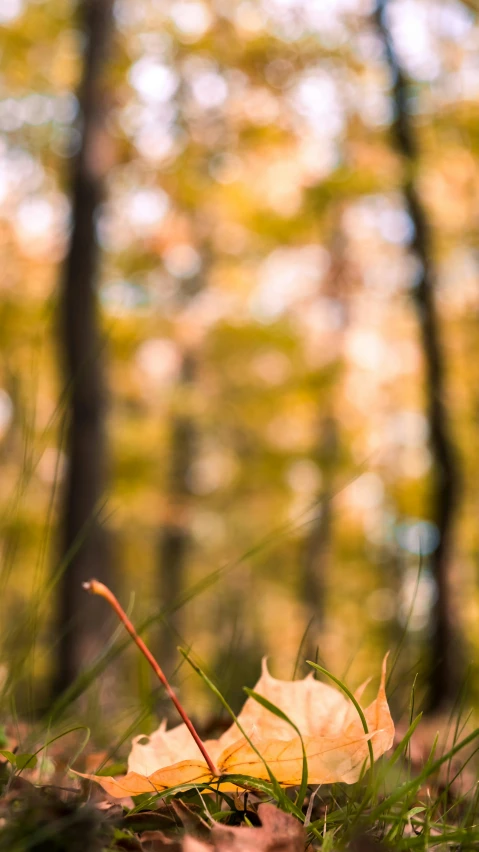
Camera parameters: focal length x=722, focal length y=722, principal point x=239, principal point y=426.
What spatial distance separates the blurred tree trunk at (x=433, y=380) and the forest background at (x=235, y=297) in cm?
2

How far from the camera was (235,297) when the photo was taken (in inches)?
423

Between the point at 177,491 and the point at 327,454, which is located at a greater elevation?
the point at 327,454

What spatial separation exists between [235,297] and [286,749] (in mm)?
10327

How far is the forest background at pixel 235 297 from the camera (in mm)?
5582

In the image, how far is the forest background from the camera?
5.58m

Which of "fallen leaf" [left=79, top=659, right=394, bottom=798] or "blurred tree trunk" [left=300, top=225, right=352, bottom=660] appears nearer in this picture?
"fallen leaf" [left=79, top=659, right=394, bottom=798]

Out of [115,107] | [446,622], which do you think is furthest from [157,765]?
[115,107]

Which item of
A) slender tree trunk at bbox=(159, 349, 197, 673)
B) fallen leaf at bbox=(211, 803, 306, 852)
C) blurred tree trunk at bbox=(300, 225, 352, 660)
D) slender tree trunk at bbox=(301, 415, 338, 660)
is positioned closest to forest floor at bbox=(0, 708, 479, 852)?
fallen leaf at bbox=(211, 803, 306, 852)

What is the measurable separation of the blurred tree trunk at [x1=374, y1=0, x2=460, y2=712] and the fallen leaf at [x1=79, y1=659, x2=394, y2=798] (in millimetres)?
4824

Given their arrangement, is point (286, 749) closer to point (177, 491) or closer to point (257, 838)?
point (257, 838)

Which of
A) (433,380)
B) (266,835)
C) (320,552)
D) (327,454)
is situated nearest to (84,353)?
(433,380)

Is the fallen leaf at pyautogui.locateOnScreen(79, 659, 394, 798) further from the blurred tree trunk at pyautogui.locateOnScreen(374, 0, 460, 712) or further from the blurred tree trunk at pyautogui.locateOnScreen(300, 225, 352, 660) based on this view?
the blurred tree trunk at pyautogui.locateOnScreen(300, 225, 352, 660)

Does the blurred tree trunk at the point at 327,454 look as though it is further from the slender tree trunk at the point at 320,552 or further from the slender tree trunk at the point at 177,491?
the slender tree trunk at the point at 177,491

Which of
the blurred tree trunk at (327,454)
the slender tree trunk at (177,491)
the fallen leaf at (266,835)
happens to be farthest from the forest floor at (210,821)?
the slender tree trunk at (177,491)
